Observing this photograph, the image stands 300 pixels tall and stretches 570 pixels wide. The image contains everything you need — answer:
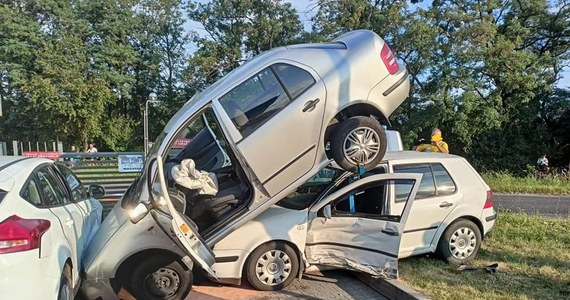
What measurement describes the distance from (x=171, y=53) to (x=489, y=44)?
2455 cm

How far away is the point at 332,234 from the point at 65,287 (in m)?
2.83

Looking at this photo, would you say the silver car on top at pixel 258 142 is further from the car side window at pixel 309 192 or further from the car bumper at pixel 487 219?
the car bumper at pixel 487 219

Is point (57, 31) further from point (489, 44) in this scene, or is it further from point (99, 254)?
point (99, 254)

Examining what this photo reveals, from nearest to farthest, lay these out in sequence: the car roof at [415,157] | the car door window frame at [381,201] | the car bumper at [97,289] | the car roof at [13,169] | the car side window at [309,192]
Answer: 1. the car roof at [13,169]
2. the car bumper at [97,289]
3. the car door window frame at [381,201]
4. the car side window at [309,192]
5. the car roof at [415,157]

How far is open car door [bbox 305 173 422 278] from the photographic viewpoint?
4.97 meters

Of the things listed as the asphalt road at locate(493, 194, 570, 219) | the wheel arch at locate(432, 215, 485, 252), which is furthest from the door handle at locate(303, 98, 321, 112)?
the asphalt road at locate(493, 194, 570, 219)

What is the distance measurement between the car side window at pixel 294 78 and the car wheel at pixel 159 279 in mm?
2198

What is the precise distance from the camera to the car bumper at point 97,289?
15.0 feet

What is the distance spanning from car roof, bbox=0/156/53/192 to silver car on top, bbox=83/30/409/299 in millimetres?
1011

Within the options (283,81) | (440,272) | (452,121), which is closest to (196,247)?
(283,81)

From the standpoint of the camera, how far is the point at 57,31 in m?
32.2

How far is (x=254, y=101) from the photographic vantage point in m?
4.97

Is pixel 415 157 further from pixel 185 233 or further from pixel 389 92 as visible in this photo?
pixel 185 233

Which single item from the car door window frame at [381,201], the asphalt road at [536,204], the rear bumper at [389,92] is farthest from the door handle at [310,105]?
the asphalt road at [536,204]
